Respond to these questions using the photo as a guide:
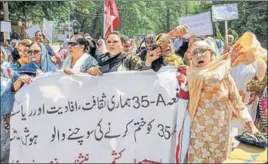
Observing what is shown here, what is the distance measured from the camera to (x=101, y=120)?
4.07 metres

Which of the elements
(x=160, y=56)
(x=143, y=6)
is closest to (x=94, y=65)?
(x=160, y=56)

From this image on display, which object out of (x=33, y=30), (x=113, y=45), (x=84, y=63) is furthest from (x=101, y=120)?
(x=33, y=30)

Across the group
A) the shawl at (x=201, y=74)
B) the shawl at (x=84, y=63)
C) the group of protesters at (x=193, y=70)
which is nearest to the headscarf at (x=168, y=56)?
Answer: the group of protesters at (x=193, y=70)

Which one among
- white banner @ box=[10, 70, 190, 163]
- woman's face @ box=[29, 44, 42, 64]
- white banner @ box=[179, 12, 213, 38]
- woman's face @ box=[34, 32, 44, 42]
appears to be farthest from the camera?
woman's face @ box=[34, 32, 44, 42]

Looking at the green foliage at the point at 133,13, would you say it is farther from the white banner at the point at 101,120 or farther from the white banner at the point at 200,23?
the white banner at the point at 101,120

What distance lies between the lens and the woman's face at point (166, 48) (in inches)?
168

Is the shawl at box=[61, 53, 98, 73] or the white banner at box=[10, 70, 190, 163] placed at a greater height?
the shawl at box=[61, 53, 98, 73]

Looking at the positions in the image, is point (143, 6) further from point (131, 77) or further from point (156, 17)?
point (131, 77)

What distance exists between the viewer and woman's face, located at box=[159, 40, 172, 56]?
427 centimetres

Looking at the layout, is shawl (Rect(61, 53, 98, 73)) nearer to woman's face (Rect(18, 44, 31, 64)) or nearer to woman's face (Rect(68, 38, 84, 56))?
woman's face (Rect(68, 38, 84, 56))

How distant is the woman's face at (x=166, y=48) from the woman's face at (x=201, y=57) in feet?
1.98

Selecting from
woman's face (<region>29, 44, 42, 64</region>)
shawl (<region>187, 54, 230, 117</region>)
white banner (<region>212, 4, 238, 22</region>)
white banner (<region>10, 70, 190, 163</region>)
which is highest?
white banner (<region>212, 4, 238, 22</region>)

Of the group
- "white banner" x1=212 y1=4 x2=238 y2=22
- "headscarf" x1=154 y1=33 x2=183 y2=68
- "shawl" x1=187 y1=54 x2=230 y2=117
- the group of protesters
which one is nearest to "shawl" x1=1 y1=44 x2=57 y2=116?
the group of protesters

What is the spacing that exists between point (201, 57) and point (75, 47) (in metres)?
1.29
